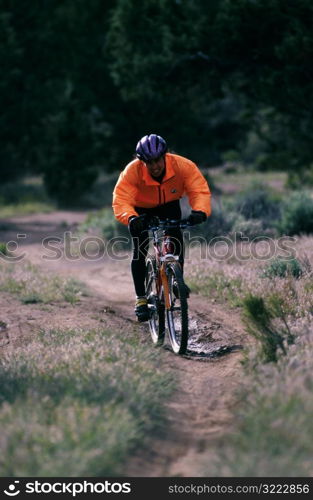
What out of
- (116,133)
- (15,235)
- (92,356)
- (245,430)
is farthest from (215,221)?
(116,133)

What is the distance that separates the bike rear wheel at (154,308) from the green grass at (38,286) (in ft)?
7.27

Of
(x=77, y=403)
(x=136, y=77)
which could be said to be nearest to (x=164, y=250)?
(x=77, y=403)

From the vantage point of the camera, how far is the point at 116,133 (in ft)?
94.7

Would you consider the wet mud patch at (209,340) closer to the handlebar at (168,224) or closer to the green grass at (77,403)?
the green grass at (77,403)

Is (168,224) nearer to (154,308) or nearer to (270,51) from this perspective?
(154,308)

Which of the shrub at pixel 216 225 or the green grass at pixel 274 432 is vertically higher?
the shrub at pixel 216 225

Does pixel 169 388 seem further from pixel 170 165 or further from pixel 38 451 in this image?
pixel 170 165

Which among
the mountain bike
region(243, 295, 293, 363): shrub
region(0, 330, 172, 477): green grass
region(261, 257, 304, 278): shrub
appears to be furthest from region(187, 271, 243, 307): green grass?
region(0, 330, 172, 477): green grass

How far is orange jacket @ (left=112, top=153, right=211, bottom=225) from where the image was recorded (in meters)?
7.56

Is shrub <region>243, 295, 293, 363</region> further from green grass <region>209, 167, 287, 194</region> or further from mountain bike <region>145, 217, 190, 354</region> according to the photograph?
green grass <region>209, 167, 287, 194</region>

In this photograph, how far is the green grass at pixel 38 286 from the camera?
1024cm

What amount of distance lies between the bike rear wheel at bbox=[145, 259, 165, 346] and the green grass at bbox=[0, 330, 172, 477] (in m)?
0.62

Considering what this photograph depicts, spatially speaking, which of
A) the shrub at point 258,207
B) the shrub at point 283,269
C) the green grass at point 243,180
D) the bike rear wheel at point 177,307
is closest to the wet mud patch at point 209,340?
the bike rear wheel at point 177,307

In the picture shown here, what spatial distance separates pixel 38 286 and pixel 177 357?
4.17 m
